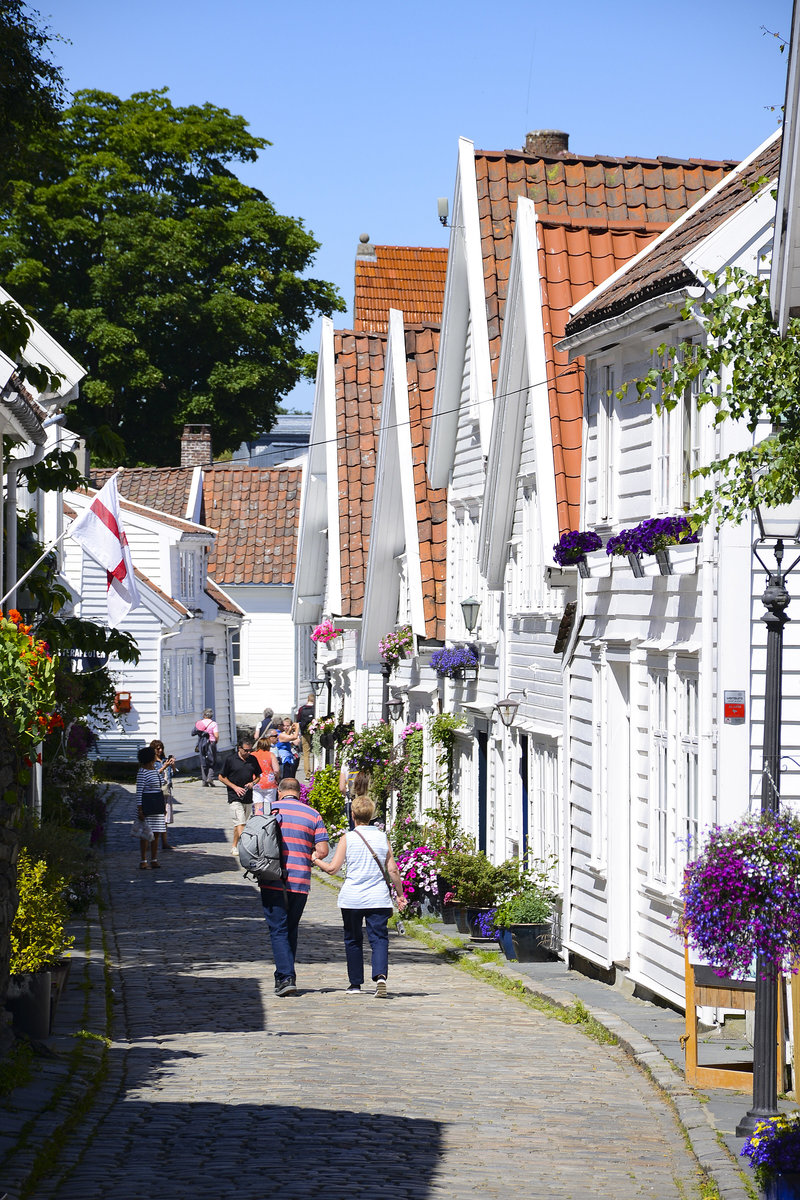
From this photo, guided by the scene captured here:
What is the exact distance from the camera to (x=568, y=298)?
16469 millimetres

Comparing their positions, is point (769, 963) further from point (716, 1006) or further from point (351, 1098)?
point (351, 1098)

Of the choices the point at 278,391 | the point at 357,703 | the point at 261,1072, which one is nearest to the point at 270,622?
the point at 278,391

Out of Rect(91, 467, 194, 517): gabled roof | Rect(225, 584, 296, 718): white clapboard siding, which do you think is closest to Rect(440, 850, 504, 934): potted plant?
Rect(91, 467, 194, 517): gabled roof

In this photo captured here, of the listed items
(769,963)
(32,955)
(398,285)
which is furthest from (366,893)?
(398,285)

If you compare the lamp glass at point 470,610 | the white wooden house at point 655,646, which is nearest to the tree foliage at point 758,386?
the white wooden house at point 655,646

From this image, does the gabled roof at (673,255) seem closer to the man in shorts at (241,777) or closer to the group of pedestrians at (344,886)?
the group of pedestrians at (344,886)

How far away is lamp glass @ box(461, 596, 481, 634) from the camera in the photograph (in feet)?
64.2

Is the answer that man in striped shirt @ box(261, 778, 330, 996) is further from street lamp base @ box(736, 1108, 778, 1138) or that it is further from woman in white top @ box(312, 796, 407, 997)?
street lamp base @ box(736, 1108, 778, 1138)

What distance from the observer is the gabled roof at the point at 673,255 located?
12086mm

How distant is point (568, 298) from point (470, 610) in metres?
4.47

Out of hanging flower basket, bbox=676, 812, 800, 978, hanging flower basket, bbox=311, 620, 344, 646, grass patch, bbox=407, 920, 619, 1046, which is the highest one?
hanging flower basket, bbox=311, 620, 344, 646

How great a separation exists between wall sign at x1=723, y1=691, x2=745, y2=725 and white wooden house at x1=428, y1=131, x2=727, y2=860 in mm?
4567

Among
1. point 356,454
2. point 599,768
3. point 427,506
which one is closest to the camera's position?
point 599,768

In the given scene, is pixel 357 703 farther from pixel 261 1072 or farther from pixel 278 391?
pixel 278 391
